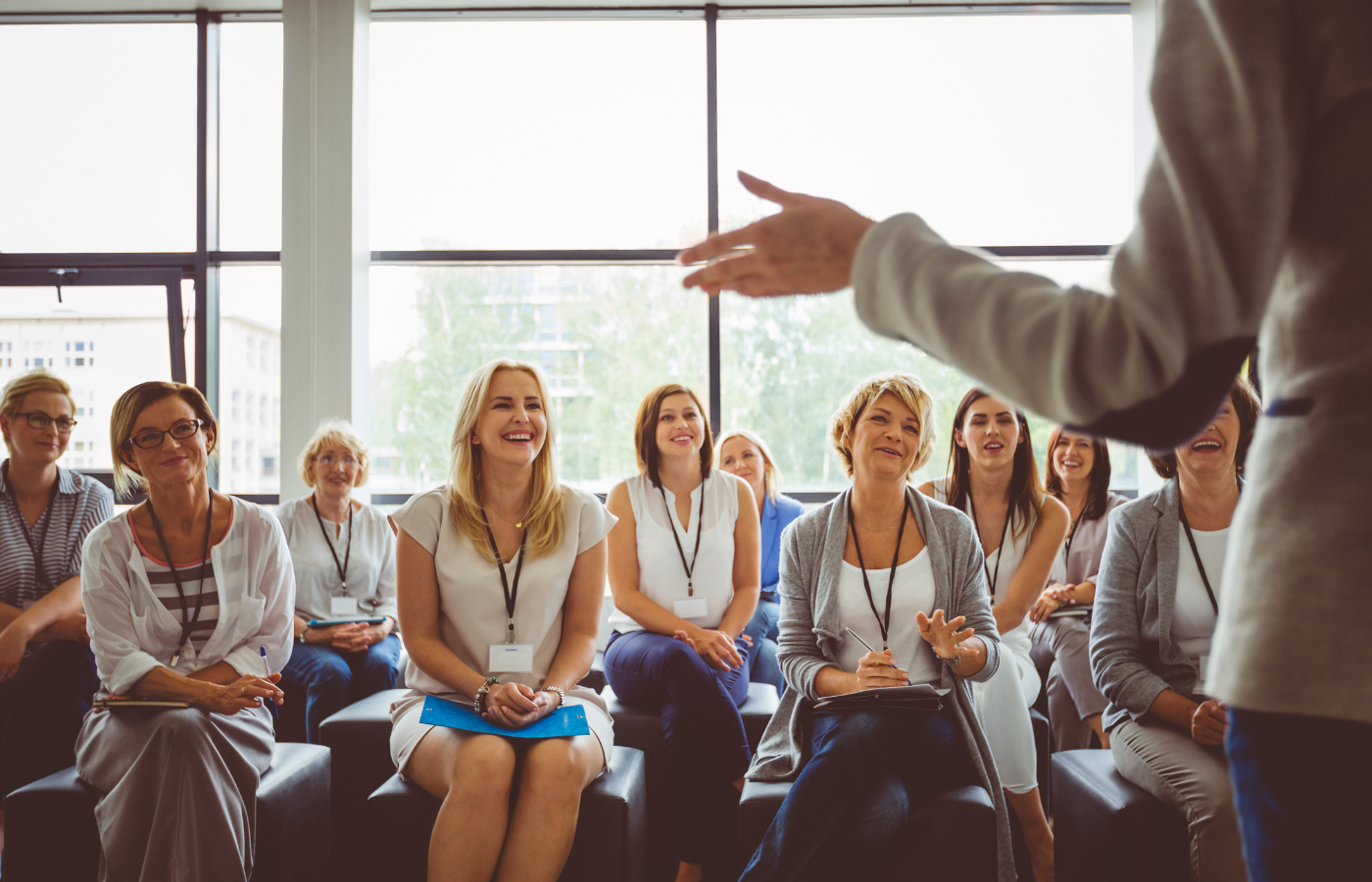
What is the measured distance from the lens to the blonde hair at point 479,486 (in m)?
2.55

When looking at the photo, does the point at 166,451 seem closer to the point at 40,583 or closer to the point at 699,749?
the point at 40,583

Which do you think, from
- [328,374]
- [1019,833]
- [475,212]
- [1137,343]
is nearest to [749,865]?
[1019,833]

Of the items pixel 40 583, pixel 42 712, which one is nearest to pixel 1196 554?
pixel 42 712

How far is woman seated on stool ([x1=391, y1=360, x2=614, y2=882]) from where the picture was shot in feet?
6.68

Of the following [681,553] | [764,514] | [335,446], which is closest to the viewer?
[681,553]

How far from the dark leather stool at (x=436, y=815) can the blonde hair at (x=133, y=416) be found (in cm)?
124

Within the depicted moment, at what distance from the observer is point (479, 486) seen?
8.75 ft

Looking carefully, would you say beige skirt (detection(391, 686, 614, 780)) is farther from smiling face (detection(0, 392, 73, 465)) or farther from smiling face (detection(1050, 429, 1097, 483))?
smiling face (detection(1050, 429, 1097, 483))

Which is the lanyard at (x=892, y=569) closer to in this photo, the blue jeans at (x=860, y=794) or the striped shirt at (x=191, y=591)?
the blue jeans at (x=860, y=794)

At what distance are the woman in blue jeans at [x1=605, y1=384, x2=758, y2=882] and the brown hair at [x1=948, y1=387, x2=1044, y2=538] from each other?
0.86 metres

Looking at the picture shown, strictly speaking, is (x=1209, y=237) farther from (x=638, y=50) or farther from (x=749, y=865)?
(x=638, y=50)

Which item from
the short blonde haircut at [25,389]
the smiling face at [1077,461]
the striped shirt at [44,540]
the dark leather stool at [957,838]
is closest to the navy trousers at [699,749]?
the dark leather stool at [957,838]

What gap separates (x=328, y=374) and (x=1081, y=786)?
15.1 feet

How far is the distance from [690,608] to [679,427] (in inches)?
30.4
